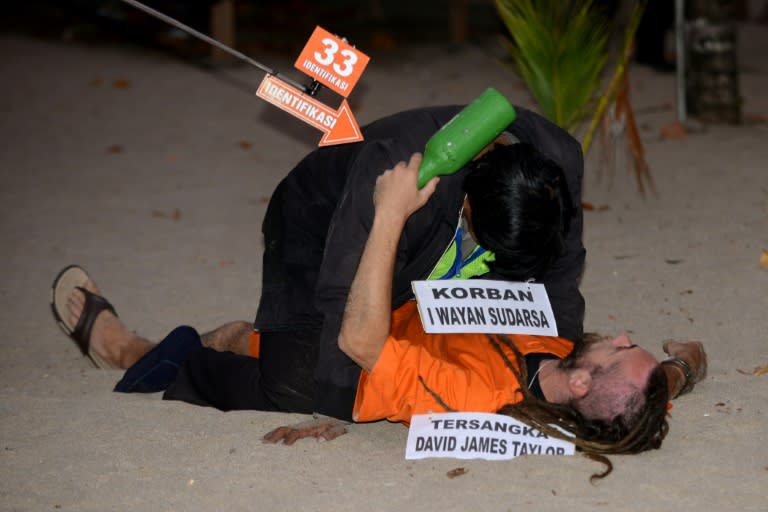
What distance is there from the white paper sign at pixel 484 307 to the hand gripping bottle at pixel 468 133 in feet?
1.41

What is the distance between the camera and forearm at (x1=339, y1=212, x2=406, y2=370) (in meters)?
3.01

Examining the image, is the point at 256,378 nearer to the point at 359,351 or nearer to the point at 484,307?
the point at 359,351

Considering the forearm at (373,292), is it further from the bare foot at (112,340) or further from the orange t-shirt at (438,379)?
the bare foot at (112,340)

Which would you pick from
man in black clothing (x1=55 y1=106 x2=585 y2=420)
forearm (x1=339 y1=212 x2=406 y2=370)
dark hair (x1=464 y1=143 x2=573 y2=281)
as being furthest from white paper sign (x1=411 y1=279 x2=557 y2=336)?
dark hair (x1=464 y1=143 x2=573 y2=281)

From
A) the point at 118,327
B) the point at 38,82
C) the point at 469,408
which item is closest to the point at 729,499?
the point at 469,408

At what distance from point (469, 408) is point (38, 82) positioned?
617 centimetres

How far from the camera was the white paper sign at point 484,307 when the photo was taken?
3.21m

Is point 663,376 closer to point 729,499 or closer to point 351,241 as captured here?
point 729,499

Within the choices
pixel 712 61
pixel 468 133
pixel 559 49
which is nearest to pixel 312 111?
pixel 468 133

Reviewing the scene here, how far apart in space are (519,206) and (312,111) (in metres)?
0.66

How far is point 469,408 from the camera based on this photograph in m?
3.22

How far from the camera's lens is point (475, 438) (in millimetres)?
3172

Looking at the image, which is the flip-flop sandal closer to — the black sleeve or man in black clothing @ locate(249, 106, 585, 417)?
man in black clothing @ locate(249, 106, 585, 417)

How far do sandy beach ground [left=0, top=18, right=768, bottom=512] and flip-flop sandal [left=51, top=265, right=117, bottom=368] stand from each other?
0.30 feet
